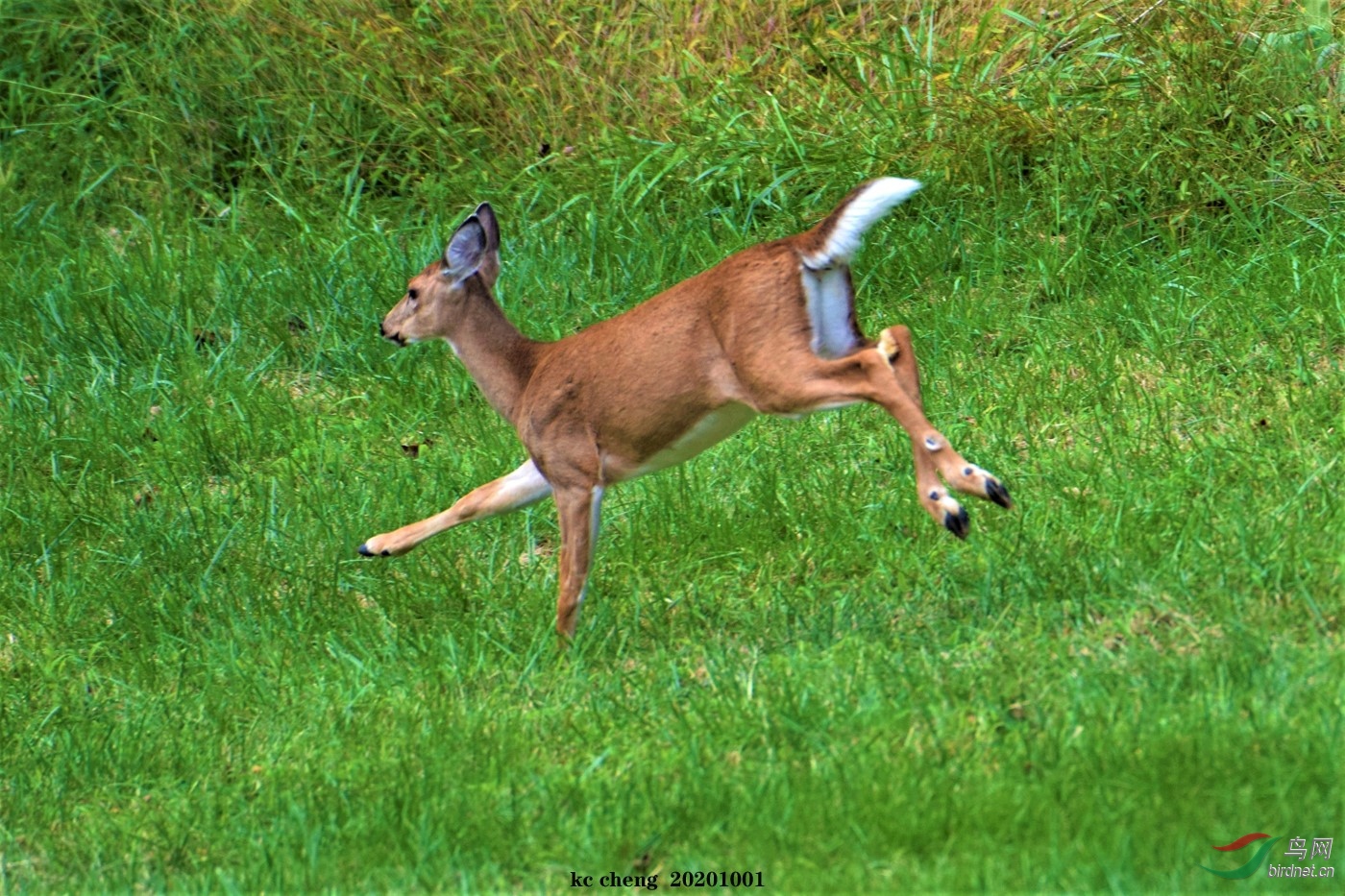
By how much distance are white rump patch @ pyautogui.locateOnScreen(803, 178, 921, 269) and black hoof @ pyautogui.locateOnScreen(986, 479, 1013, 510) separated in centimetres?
81

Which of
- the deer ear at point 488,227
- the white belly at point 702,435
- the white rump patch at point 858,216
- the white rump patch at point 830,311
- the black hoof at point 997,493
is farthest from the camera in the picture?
the deer ear at point 488,227

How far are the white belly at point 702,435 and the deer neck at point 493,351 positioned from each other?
60 cm

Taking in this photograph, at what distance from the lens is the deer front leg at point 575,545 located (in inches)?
197

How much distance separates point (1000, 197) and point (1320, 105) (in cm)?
131

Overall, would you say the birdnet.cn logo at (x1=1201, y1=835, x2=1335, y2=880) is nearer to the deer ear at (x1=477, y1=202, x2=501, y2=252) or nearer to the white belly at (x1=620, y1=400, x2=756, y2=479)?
the white belly at (x1=620, y1=400, x2=756, y2=479)

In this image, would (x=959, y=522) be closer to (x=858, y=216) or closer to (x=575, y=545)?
(x=858, y=216)

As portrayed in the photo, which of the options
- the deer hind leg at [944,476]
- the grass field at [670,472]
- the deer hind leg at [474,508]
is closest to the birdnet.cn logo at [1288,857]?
the grass field at [670,472]

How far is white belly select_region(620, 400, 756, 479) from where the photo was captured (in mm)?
4918

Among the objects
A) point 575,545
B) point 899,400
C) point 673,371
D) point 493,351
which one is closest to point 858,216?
point 899,400

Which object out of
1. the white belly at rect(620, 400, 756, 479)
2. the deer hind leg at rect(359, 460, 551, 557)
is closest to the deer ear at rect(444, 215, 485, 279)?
the deer hind leg at rect(359, 460, 551, 557)

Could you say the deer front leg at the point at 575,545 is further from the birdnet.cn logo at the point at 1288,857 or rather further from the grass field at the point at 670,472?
the birdnet.cn logo at the point at 1288,857

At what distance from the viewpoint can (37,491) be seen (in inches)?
262

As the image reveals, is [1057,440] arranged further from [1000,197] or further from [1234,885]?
[1234,885]

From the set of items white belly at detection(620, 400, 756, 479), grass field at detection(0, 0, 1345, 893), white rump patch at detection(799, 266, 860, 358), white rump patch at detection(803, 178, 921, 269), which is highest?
white rump patch at detection(803, 178, 921, 269)
